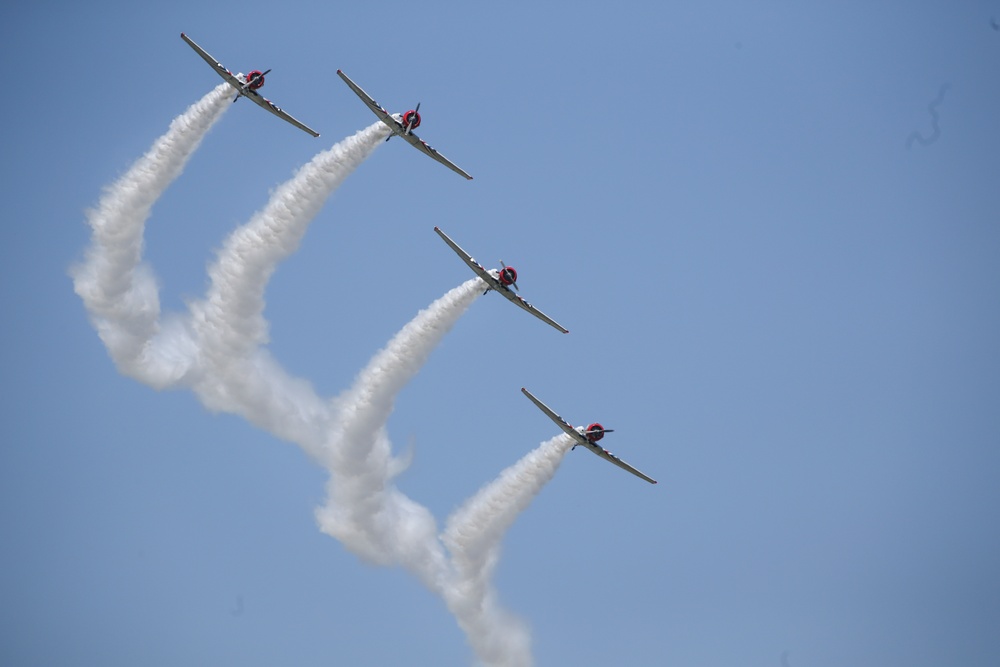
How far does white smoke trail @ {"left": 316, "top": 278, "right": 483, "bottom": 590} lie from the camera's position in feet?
273

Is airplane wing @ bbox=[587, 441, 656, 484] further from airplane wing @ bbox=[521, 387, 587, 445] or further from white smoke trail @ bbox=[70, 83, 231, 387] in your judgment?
white smoke trail @ bbox=[70, 83, 231, 387]

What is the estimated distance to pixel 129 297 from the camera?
87.4 m

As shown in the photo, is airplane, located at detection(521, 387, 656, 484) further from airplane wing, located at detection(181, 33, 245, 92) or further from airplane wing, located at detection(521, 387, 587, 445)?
airplane wing, located at detection(181, 33, 245, 92)

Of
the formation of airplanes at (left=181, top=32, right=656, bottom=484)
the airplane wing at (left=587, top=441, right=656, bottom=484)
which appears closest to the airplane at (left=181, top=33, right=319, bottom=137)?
the formation of airplanes at (left=181, top=32, right=656, bottom=484)

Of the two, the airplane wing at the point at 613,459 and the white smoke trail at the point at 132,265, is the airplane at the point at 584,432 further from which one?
the white smoke trail at the point at 132,265

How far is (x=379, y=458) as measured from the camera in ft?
275

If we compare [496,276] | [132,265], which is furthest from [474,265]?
[132,265]

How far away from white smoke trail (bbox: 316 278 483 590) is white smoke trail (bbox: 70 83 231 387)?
35.1 ft

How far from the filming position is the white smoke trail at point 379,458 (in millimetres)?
83188

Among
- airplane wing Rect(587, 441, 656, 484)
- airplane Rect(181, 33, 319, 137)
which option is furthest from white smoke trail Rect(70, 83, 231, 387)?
airplane wing Rect(587, 441, 656, 484)

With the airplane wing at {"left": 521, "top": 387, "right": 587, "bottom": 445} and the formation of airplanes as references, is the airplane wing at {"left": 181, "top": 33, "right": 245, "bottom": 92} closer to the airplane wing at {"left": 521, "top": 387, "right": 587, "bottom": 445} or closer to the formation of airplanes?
the formation of airplanes

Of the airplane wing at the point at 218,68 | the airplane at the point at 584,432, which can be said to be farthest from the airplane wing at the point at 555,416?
the airplane wing at the point at 218,68

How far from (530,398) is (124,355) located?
22237 millimetres

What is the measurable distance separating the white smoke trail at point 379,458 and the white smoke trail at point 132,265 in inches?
422
